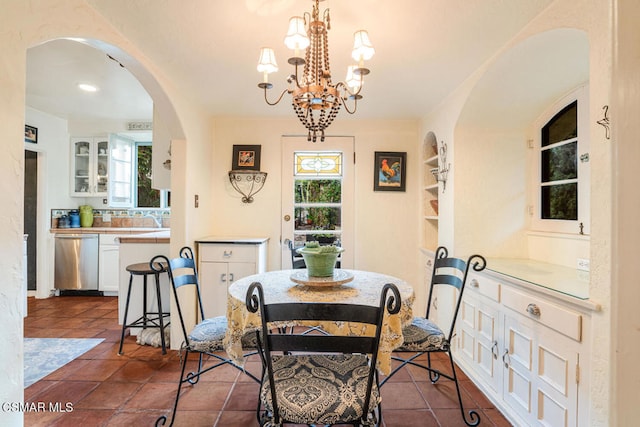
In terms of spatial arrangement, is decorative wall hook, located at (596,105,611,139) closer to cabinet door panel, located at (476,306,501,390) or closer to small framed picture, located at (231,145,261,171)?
cabinet door panel, located at (476,306,501,390)

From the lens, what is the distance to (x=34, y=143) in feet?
13.7

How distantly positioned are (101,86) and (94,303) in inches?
104

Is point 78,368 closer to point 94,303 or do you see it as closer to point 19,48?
point 94,303

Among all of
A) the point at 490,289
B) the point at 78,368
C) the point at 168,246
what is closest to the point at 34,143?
the point at 168,246

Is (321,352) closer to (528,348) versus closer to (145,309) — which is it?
(528,348)

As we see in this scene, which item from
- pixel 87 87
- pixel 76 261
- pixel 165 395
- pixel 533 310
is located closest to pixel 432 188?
pixel 533 310

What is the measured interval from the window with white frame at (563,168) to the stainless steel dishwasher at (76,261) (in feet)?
16.7

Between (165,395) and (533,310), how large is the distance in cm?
226

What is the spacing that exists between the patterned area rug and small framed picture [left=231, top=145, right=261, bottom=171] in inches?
82.8

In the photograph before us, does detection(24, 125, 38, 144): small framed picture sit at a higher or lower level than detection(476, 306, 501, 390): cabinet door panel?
higher

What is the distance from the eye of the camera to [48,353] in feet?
9.06

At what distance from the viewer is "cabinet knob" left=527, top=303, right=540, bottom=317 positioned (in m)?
1.69

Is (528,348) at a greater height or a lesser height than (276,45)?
lesser

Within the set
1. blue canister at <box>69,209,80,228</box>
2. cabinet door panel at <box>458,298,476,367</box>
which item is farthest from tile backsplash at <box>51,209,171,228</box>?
cabinet door panel at <box>458,298,476,367</box>
